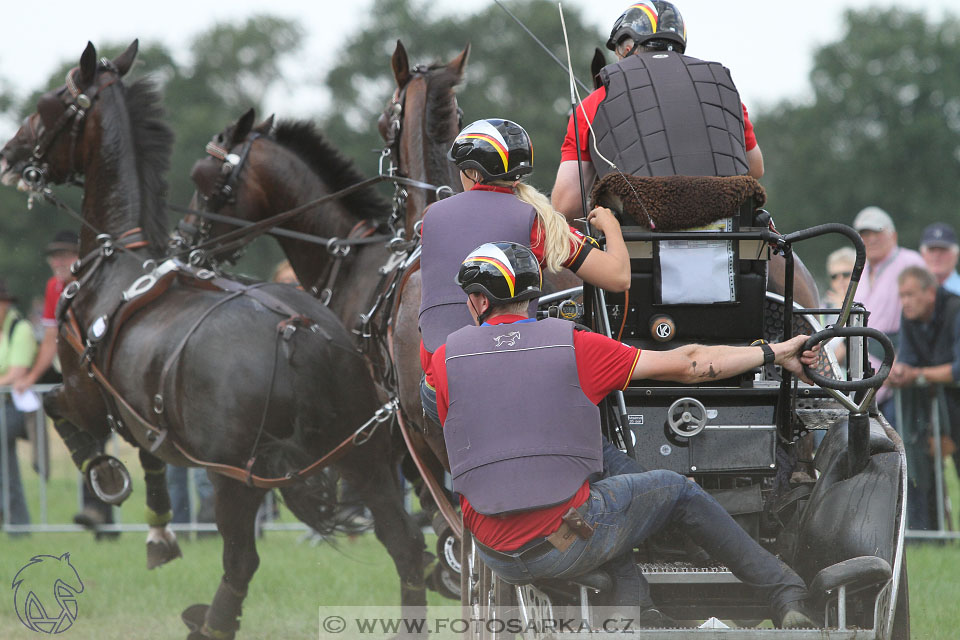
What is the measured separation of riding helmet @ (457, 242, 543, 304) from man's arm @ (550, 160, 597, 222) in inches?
37.4

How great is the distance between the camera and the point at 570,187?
4.79m

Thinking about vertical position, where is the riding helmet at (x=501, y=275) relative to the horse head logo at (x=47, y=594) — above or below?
above

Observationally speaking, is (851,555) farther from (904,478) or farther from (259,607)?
(259,607)

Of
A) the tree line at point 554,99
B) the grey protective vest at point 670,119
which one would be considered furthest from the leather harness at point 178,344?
the tree line at point 554,99

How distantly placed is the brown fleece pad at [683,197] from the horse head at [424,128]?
1878 millimetres

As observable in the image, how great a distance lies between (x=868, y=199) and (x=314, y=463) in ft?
126

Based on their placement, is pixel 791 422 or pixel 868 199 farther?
pixel 868 199

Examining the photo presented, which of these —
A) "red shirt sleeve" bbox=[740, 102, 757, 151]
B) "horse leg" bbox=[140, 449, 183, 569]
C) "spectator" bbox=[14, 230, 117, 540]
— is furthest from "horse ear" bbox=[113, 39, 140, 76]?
"red shirt sleeve" bbox=[740, 102, 757, 151]

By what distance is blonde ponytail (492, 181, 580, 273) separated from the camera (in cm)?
415

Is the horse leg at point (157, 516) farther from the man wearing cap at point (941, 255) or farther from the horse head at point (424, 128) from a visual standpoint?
the man wearing cap at point (941, 255)

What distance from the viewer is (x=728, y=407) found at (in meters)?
4.31

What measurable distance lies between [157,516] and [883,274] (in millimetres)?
5552

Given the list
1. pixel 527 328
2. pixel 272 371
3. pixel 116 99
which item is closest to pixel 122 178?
pixel 116 99

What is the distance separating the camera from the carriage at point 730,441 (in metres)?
4.08
